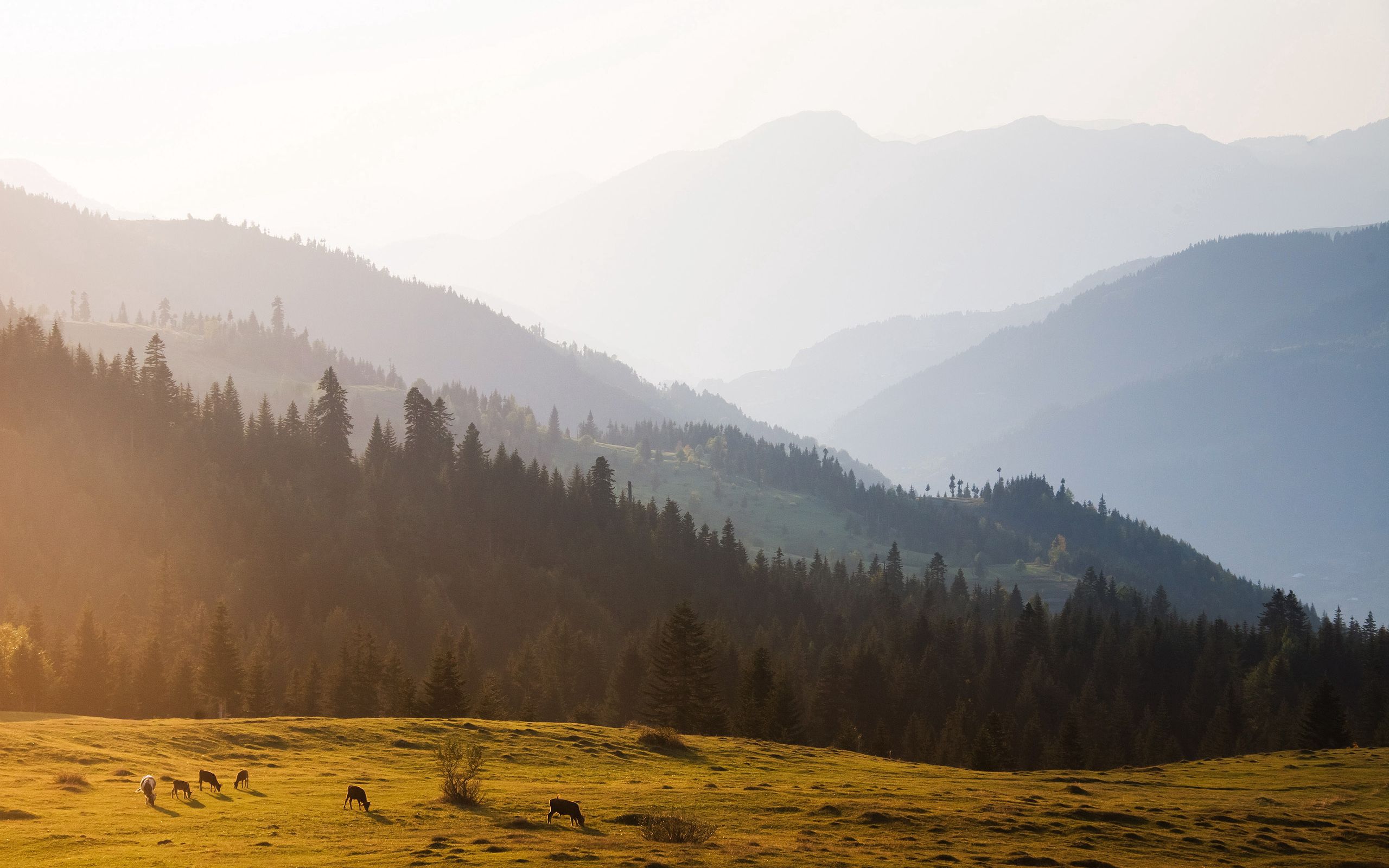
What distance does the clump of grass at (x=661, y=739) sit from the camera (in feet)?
238

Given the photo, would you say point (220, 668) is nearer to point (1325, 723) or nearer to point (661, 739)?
point (661, 739)

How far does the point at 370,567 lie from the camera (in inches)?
7431

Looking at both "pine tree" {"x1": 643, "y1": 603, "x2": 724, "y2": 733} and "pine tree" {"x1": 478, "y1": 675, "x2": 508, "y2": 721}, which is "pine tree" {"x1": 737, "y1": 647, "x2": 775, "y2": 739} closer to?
"pine tree" {"x1": 643, "y1": 603, "x2": 724, "y2": 733}

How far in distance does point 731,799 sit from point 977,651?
15129cm

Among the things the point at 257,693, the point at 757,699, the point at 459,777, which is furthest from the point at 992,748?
the point at 257,693

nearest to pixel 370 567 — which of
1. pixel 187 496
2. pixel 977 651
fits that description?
pixel 187 496

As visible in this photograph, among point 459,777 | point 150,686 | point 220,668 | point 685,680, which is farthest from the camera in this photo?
point 150,686

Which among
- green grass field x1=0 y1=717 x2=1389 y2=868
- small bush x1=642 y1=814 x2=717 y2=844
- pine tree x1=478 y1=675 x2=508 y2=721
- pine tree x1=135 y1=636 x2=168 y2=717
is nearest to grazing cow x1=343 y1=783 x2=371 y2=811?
green grass field x1=0 y1=717 x2=1389 y2=868

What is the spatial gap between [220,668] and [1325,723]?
407 ft

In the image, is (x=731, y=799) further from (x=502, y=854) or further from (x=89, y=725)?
(x=89, y=725)

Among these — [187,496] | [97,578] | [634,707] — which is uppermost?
[187,496]

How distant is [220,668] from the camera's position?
11506cm

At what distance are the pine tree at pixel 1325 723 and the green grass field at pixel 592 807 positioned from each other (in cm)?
4575

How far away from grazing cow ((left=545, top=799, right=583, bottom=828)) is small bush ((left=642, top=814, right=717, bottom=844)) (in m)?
2.96
